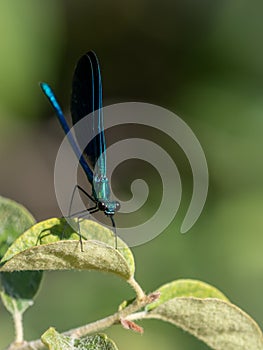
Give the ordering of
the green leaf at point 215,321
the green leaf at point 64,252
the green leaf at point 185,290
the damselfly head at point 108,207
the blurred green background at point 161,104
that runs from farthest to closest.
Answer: the blurred green background at point 161,104 → the damselfly head at point 108,207 → the green leaf at point 185,290 → the green leaf at point 215,321 → the green leaf at point 64,252

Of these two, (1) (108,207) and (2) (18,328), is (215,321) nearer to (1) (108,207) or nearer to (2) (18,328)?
(1) (108,207)

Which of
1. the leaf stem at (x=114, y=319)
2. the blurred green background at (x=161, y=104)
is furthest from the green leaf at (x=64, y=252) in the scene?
the blurred green background at (x=161, y=104)

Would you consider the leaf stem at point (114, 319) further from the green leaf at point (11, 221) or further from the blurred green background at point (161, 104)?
the blurred green background at point (161, 104)

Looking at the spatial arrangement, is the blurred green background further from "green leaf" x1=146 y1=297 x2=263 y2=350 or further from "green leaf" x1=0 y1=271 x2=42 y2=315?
"green leaf" x1=146 y1=297 x2=263 y2=350

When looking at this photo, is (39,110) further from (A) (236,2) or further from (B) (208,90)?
(A) (236,2)

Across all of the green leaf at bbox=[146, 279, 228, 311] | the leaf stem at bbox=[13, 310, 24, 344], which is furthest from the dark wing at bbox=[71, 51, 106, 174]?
the leaf stem at bbox=[13, 310, 24, 344]
